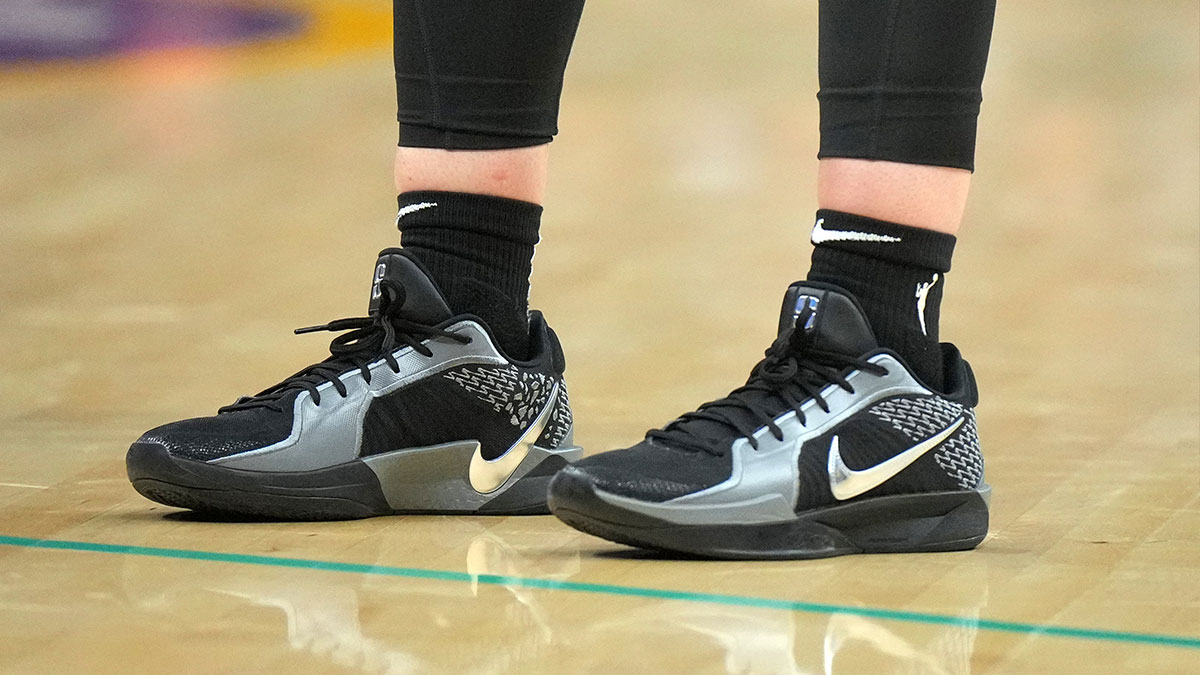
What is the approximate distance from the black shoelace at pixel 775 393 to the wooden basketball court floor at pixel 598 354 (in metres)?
0.07

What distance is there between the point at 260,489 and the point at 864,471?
32 cm

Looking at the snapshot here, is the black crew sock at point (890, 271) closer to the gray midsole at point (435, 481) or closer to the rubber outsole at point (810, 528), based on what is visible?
the rubber outsole at point (810, 528)

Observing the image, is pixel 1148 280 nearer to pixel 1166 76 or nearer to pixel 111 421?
pixel 111 421

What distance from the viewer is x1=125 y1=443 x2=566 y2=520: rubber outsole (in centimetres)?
88

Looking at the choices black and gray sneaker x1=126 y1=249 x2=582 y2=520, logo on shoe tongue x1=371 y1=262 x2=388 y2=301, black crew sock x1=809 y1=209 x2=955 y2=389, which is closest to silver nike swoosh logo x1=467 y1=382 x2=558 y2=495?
black and gray sneaker x1=126 y1=249 x2=582 y2=520

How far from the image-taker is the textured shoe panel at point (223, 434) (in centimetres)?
88

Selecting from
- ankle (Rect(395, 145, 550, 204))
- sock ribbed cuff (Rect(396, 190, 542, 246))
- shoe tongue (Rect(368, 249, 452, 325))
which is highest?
ankle (Rect(395, 145, 550, 204))

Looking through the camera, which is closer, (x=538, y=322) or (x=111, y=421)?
(x=538, y=322)

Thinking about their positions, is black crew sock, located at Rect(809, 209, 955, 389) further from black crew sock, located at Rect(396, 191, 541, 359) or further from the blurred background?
the blurred background

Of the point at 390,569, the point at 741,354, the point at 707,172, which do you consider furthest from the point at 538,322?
the point at 707,172

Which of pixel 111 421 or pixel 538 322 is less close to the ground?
pixel 538 322

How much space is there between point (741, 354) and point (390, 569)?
2.27 ft

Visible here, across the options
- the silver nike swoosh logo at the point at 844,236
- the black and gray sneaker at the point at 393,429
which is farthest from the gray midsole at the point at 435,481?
the silver nike swoosh logo at the point at 844,236

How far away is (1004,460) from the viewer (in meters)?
1.08
